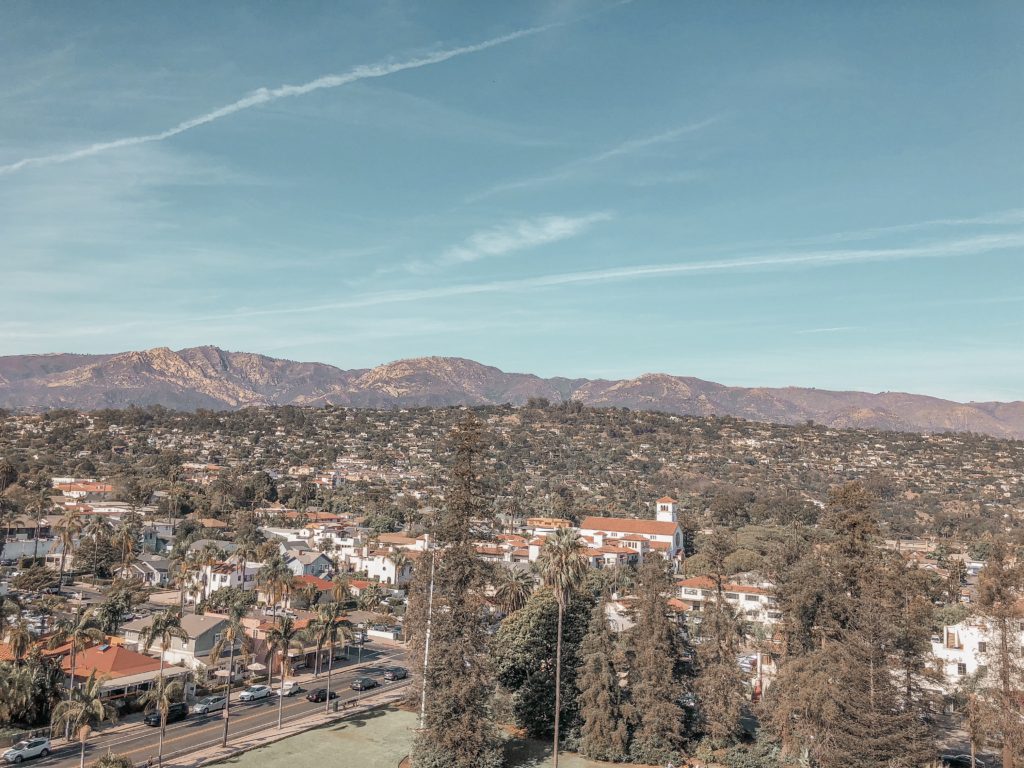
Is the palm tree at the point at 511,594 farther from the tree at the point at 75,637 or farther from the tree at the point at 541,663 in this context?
the tree at the point at 75,637

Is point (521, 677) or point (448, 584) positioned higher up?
point (448, 584)

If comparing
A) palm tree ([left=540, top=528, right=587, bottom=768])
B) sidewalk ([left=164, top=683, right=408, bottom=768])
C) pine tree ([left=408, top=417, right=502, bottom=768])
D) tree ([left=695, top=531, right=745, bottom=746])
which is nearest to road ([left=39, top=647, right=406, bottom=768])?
sidewalk ([left=164, top=683, right=408, bottom=768])

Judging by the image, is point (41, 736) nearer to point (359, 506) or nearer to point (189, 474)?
point (359, 506)

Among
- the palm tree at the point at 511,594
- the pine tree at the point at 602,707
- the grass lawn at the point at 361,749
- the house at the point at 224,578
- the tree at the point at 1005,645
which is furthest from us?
the house at the point at 224,578

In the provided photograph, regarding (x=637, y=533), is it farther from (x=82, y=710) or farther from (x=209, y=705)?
(x=82, y=710)

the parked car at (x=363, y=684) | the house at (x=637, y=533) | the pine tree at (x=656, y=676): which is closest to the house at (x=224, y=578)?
the parked car at (x=363, y=684)

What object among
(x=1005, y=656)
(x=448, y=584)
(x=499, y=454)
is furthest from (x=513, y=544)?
(x=499, y=454)

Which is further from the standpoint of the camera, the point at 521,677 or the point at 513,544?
the point at 513,544

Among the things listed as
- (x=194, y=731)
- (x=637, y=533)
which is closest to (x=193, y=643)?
(x=194, y=731)
